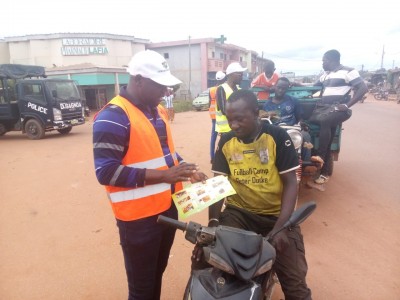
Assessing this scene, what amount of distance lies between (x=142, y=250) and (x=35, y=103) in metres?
11.1

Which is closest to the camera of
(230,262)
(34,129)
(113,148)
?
(230,262)

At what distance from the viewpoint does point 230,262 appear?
4.53 feet

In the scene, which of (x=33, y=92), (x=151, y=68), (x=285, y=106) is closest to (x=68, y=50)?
(x=33, y=92)

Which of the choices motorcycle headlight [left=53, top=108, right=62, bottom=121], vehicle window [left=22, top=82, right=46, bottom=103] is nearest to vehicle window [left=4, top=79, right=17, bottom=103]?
vehicle window [left=22, top=82, right=46, bottom=103]

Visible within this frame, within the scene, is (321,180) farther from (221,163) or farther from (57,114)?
(57,114)

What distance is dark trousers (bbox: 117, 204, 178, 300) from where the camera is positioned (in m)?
1.91

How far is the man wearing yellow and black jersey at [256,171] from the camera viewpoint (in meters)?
2.18

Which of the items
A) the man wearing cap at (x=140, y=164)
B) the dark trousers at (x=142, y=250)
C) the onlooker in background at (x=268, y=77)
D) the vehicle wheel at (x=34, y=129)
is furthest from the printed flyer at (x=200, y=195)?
the vehicle wheel at (x=34, y=129)

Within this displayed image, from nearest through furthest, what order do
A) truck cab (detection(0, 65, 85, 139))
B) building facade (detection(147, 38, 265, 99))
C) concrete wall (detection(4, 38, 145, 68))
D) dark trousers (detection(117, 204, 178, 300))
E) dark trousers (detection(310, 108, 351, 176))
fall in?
dark trousers (detection(117, 204, 178, 300))
dark trousers (detection(310, 108, 351, 176))
truck cab (detection(0, 65, 85, 139))
concrete wall (detection(4, 38, 145, 68))
building facade (detection(147, 38, 265, 99))

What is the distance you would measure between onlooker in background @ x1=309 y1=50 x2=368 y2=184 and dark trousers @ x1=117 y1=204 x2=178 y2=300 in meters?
3.25

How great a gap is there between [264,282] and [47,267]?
8.33 feet

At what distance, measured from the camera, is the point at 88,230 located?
4020 mm

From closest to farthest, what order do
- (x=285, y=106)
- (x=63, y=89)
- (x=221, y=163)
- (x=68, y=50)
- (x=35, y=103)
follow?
(x=221, y=163) → (x=285, y=106) → (x=35, y=103) → (x=63, y=89) → (x=68, y=50)

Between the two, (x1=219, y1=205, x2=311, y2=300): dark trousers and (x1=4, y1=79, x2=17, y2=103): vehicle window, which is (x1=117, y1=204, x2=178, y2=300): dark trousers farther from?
(x1=4, y1=79, x2=17, y2=103): vehicle window
